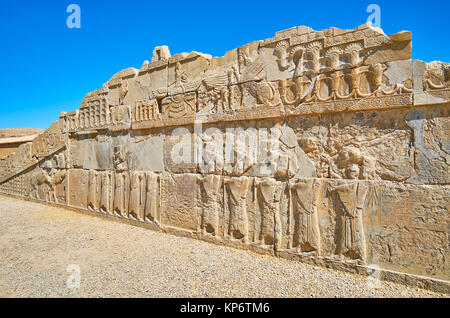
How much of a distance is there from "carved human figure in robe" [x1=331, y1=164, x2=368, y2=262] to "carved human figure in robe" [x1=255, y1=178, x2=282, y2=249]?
2.55ft

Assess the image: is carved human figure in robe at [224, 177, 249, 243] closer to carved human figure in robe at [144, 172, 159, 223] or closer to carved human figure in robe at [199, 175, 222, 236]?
carved human figure in robe at [199, 175, 222, 236]

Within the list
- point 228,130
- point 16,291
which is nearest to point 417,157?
point 228,130

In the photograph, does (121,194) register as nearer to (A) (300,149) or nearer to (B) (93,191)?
(B) (93,191)

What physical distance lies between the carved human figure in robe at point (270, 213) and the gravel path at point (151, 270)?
0.25m

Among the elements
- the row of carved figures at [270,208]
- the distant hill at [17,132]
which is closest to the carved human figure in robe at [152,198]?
the row of carved figures at [270,208]

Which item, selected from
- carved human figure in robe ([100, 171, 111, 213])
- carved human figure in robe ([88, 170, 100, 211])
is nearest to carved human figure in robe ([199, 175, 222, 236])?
carved human figure in robe ([100, 171, 111, 213])

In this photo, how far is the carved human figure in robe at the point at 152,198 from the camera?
5424mm

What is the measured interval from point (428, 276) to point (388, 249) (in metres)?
0.43

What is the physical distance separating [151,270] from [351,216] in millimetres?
2449

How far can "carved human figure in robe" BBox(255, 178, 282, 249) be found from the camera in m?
4.06

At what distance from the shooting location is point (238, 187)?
14.4 feet
